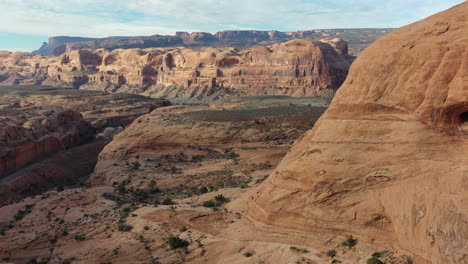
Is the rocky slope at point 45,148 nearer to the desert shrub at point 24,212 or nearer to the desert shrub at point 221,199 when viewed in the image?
the desert shrub at point 24,212

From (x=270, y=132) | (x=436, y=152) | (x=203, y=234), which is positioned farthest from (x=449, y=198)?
(x=270, y=132)

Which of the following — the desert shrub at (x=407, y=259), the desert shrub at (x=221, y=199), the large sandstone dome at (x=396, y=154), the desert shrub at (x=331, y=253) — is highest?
the large sandstone dome at (x=396, y=154)

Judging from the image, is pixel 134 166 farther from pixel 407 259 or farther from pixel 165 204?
→ pixel 407 259

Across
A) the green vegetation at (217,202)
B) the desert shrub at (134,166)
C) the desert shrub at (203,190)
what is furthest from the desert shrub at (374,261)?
the desert shrub at (134,166)

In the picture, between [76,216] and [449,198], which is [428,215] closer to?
[449,198]

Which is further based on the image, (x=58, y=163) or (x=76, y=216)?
(x=58, y=163)

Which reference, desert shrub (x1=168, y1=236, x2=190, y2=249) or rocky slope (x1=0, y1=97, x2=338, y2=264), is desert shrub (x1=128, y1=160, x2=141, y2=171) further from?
Result: desert shrub (x1=168, y1=236, x2=190, y2=249)
